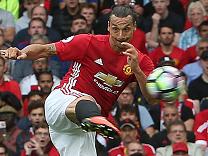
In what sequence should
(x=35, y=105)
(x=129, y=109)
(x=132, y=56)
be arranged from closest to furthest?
(x=132, y=56)
(x=35, y=105)
(x=129, y=109)

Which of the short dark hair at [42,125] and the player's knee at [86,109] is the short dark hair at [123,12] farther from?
the short dark hair at [42,125]

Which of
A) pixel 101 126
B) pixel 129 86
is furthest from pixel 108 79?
pixel 129 86

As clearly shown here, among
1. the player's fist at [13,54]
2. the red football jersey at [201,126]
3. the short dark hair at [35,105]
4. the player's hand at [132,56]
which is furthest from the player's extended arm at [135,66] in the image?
the short dark hair at [35,105]

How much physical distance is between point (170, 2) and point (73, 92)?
7.37 metres

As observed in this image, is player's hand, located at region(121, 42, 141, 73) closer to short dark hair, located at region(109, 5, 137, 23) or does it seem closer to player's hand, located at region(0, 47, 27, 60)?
short dark hair, located at region(109, 5, 137, 23)

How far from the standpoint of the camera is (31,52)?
10.1m

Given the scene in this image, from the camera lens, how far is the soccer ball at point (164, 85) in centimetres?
998

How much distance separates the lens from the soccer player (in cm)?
1011

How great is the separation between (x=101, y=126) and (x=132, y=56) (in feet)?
2.86

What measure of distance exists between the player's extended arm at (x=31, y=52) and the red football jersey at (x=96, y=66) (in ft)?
0.36

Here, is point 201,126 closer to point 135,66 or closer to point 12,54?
point 135,66

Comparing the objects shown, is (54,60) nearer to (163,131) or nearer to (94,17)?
(94,17)

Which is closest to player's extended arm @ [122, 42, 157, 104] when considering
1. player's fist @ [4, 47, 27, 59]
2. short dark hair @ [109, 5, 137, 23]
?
short dark hair @ [109, 5, 137, 23]

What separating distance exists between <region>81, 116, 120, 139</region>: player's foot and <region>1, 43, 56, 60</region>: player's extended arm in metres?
0.94
